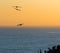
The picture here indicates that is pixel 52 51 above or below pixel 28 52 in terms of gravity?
below

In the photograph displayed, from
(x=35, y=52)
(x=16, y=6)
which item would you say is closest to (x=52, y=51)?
(x=16, y=6)

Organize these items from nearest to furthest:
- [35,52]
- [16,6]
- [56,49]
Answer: [16,6] → [56,49] → [35,52]

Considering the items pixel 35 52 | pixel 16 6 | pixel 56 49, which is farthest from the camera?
pixel 35 52

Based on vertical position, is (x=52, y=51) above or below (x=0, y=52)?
below

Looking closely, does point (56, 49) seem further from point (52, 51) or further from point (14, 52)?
point (14, 52)

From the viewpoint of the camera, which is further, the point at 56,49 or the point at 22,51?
the point at 22,51

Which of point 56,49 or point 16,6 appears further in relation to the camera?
point 56,49

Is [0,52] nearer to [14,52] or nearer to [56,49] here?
[14,52]

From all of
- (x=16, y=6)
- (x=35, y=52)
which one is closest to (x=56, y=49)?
(x=16, y=6)
